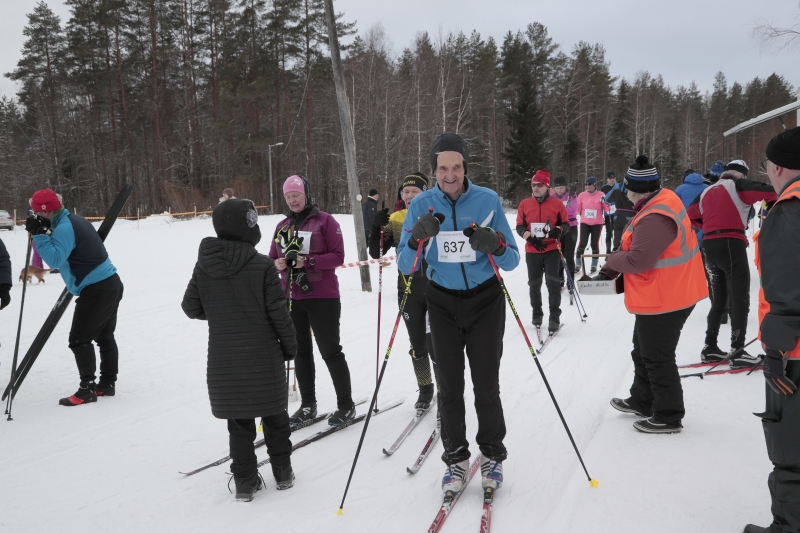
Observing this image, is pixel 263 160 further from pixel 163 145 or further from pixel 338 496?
pixel 338 496

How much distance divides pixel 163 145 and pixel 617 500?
3532 centimetres

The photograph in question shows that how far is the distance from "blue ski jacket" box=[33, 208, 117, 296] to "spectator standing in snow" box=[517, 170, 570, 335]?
5115 millimetres

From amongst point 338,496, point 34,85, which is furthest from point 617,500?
point 34,85

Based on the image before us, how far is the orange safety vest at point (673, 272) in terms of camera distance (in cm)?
325

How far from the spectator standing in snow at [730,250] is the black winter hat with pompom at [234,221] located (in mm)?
4644

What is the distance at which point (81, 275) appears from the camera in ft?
15.2

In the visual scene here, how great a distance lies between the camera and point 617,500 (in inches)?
107

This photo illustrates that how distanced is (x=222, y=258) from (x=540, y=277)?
505 centimetres

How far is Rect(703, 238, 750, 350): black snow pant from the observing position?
4914 millimetres

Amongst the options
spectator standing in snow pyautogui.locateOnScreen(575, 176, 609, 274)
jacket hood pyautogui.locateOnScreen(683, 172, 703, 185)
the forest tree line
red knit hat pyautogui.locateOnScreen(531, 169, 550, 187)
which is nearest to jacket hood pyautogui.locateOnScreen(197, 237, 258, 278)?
red knit hat pyautogui.locateOnScreen(531, 169, 550, 187)

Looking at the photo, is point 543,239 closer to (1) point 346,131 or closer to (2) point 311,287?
(2) point 311,287

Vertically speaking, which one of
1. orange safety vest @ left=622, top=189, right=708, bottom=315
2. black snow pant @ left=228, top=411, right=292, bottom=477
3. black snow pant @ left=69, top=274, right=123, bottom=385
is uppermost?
orange safety vest @ left=622, top=189, right=708, bottom=315

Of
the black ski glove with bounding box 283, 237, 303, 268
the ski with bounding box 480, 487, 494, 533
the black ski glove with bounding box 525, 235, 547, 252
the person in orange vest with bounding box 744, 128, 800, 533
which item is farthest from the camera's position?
the black ski glove with bounding box 525, 235, 547, 252

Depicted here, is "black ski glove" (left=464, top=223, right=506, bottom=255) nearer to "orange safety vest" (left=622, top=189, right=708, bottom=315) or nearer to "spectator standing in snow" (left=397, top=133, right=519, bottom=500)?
"spectator standing in snow" (left=397, top=133, right=519, bottom=500)
